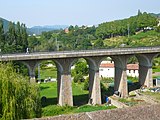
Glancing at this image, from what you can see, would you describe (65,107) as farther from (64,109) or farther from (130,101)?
(130,101)

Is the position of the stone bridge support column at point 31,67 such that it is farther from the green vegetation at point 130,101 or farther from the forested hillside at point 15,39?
the forested hillside at point 15,39

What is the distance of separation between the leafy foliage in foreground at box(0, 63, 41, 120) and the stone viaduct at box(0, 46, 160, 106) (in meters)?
Answer: 10.1

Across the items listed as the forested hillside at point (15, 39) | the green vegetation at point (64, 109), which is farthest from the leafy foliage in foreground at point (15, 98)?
the forested hillside at point (15, 39)

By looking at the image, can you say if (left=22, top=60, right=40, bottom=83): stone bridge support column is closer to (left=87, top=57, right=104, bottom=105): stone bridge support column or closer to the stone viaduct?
the stone viaduct

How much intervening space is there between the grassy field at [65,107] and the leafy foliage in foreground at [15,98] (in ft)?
29.0

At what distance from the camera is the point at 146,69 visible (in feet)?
123

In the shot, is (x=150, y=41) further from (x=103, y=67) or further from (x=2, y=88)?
(x=2, y=88)

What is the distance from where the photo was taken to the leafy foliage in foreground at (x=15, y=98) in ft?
57.9

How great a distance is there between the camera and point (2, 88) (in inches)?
724

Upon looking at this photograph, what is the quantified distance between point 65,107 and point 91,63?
18.7ft

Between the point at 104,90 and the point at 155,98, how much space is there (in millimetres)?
9238

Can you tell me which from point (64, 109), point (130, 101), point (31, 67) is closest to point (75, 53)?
point (31, 67)

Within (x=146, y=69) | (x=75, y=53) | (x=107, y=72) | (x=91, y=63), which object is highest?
(x=75, y=53)

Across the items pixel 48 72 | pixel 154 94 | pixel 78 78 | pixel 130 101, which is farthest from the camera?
pixel 48 72
